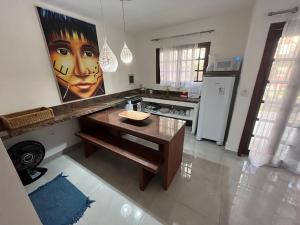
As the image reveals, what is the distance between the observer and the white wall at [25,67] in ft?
5.34

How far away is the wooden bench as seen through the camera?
156 centimetres

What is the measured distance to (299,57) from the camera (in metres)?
1.59

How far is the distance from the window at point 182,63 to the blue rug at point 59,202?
2.94 meters

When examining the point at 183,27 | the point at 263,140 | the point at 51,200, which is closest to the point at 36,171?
the point at 51,200

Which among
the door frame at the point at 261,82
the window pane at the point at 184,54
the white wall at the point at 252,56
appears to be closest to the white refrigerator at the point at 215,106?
the white wall at the point at 252,56

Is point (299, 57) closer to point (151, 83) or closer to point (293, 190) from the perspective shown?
point (293, 190)

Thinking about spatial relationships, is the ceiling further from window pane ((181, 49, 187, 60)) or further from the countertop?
the countertop

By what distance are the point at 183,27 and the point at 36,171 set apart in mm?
3863

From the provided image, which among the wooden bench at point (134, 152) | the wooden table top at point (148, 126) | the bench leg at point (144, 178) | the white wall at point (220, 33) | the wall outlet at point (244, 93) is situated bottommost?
the bench leg at point (144, 178)

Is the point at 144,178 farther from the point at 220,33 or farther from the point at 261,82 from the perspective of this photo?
the point at 220,33

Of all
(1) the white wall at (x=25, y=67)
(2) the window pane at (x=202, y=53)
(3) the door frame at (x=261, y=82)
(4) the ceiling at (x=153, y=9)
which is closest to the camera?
(1) the white wall at (x=25, y=67)

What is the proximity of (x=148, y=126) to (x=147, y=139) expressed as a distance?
258 mm

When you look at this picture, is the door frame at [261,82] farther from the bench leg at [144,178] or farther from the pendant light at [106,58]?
the pendant light at [106,58]

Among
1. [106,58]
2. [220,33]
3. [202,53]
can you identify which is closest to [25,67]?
[106,58]
